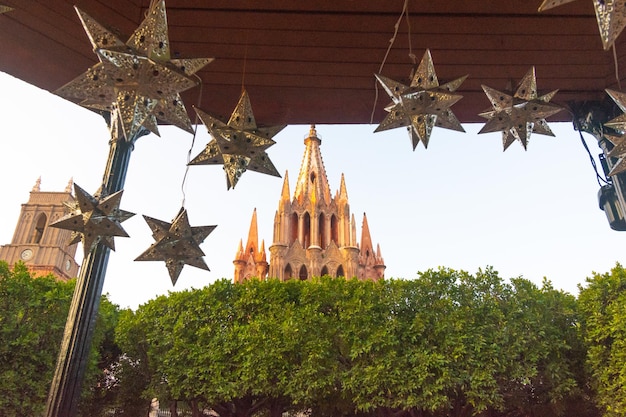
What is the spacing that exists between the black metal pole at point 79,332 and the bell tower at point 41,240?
1782 inches

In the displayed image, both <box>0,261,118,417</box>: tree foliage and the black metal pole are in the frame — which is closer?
the black metal pole

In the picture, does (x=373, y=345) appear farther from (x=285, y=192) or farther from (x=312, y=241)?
(x=285, y=192)

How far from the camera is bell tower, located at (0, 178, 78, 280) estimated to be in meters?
45.4

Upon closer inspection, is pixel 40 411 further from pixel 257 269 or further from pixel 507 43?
pixel 257 269

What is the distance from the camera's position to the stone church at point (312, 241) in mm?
38844

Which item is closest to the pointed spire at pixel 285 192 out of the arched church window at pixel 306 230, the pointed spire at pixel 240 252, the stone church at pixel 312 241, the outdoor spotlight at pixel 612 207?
the stone church at pixel 312 241

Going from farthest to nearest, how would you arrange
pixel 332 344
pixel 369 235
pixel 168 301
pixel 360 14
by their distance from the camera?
pixel 369 235 → pixel 168 301 → pixel 332 344 → pixel 360 14

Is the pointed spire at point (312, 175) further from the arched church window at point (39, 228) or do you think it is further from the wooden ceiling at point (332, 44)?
the wooden ceiling at point (332, 44)

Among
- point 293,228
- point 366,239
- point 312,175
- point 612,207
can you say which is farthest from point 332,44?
point 366,239

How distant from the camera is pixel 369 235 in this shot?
A: 46.0 m

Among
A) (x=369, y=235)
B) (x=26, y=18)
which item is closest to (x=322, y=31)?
(x=26, y=18)

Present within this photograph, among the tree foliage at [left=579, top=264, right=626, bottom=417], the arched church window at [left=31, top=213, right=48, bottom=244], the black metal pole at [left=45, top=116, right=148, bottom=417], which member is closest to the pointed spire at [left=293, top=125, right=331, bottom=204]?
the arched church window at [left=31, top=213, right=48, bottom=244]

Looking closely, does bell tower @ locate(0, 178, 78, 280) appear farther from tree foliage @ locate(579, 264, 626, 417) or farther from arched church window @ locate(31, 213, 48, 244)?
tree foliage @ locate(579, 264, 626, 417)

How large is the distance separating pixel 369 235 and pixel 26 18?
42.8 m
